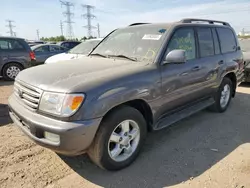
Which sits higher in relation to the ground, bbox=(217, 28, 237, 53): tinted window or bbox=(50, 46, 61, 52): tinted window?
bbox=(217, 28, 237, 53): tinted window

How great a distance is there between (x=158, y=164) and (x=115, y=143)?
658 mm

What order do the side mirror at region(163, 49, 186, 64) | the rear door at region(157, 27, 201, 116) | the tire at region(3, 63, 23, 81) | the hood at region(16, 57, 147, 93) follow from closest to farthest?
the hood at region(16, 57, 147, 93)
the side mirror at region(163, 49, 186, 64)
the rear door at region(157, 27, 201, 116)
the tire at region(3, 63, 23, 81)

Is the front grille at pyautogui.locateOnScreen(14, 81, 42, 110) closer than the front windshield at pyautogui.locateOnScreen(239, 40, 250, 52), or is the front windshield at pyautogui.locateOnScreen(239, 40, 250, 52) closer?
the front grille at pyautogui.locateOnScreen(14, 81, 42, 110)

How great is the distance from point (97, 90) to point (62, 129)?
0.54m

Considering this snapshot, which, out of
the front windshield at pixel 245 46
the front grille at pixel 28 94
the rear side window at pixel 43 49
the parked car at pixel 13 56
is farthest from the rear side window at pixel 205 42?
the rear side window at pixel 43 49

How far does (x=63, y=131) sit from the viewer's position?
2461mm

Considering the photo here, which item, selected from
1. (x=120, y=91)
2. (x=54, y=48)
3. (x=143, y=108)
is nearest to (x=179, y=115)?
(x=143, y=108)

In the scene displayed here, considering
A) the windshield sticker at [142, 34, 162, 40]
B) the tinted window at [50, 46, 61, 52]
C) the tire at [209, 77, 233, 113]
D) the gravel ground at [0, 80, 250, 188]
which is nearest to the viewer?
the gravel ground at [0, 80, 250, 188]

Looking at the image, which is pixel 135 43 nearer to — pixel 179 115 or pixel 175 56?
pixel 175 56

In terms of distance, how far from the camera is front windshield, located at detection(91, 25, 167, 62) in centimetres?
355

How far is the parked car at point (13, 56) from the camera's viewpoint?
905 centimetres

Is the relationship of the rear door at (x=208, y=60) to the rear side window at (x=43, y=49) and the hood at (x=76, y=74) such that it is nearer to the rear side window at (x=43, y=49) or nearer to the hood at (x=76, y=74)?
the hood at (x=76, y=74)

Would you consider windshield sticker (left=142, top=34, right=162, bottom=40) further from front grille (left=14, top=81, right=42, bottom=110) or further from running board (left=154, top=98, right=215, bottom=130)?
front grille (left=14, top=81, right=42, bottom=110)

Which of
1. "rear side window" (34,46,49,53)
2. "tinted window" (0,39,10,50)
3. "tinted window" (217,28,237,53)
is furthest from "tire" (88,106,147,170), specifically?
"rear side window" (34,46,49,53)
